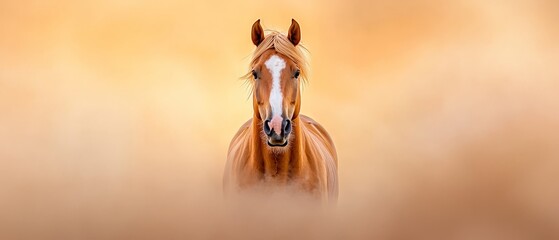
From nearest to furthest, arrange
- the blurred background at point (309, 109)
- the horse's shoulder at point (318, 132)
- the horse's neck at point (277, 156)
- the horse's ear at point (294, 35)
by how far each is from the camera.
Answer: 1. the horse's neck at point (277, 156)
2. the horse's ear at point (294, 35)
3. the horse's shoulder at point (318, 132)
4. the blurred background at point (309, 109)

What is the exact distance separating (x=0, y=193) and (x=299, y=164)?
9.27ft

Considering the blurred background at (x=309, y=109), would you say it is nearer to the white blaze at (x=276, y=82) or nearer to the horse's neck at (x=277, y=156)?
the horse's neck at (x=277, y=156)

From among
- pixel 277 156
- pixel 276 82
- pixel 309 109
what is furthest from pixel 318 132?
pixel 309 109

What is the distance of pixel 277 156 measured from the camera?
5191mm

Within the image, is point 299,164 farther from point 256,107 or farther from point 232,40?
point 232,40

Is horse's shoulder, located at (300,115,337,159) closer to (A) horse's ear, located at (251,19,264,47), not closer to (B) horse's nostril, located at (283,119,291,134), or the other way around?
(A) horse's ear, located at (251,19,264,47)

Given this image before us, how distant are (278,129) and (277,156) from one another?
0.94 ft

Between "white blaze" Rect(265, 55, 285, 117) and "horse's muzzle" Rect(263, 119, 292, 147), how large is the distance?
7 centimetres

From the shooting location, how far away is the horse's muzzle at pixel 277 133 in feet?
16.3

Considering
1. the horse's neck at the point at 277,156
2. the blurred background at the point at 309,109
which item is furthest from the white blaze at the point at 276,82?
the blurred background at the point at 309,109

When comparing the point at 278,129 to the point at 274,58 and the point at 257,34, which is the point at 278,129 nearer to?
the point at 274,58

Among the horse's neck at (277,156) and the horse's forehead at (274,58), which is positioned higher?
the horse's forehead at (274,58)

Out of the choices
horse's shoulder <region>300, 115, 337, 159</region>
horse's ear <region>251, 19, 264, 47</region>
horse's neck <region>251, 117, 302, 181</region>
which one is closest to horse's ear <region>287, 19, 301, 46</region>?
horse's ear <region>251, 19, 264, 47</region>

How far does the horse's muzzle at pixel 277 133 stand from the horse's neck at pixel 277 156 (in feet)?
0.60
